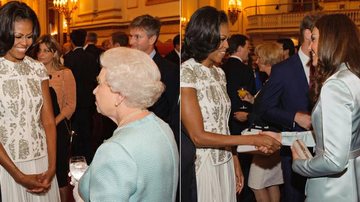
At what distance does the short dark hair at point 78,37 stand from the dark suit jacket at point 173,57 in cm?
30

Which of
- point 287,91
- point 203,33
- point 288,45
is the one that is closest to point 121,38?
point 203,33

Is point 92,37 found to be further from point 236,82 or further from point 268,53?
point 268,53

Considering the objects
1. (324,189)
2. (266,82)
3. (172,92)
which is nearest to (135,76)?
(172,92)

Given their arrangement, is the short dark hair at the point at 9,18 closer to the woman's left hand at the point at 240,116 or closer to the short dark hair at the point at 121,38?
the short dark hair at the point at 121,38

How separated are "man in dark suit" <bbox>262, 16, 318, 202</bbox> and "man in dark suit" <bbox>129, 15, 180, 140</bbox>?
51cm

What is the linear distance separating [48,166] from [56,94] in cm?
25

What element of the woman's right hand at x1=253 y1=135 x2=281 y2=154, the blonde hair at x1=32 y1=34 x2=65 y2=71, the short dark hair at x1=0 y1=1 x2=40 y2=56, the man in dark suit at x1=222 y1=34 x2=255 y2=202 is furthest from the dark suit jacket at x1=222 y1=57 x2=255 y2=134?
the short dark hair at x1=0 y1=1 x2=40 y2=56

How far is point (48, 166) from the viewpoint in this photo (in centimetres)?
163

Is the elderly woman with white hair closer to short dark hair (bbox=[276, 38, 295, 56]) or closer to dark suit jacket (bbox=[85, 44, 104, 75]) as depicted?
dark suit jacket (bbox=[85, 44, 104, 75])

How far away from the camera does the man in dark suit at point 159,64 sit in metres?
1.63

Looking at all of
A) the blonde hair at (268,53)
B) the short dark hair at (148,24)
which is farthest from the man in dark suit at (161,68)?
the blonde hair at (268,53)

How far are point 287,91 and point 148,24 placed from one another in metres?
0.72

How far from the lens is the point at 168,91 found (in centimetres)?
164

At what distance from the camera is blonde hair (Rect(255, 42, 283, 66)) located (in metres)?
2.18
